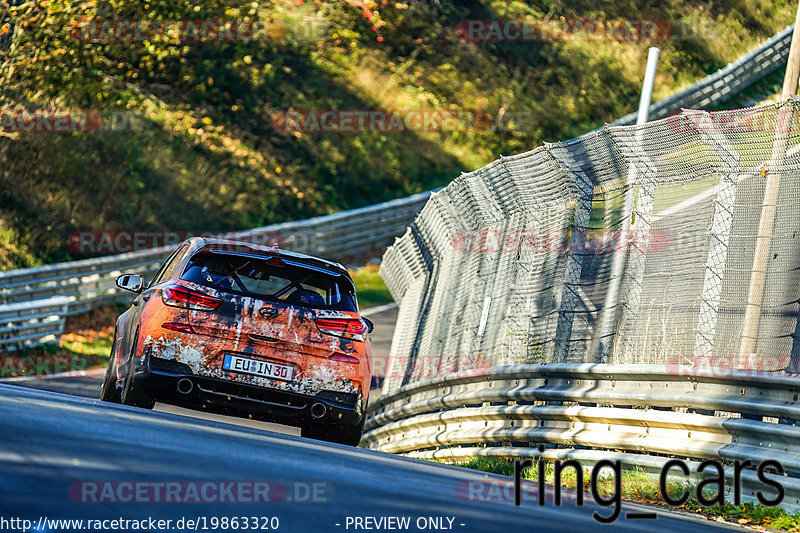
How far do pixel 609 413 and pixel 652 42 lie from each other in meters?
37.3

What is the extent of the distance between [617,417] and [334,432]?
2292mm

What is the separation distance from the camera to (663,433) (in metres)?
9.27

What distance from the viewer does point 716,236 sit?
9.88 metres

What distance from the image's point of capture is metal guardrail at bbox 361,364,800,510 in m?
8.33

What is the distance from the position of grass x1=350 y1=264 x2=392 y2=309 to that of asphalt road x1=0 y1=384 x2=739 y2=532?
18046mm

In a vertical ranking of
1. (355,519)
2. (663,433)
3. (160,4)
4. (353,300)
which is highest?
(160,4)

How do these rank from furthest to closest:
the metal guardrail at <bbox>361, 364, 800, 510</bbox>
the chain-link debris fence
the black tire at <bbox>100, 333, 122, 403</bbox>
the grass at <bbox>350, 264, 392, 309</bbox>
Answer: the grass at <bbox>350, 264, 392, 309</bbox> < the black tire at <bbox>100, 333, 122, 403</bbox> < the chain-link debris fence < the metal guardrail at <bbox>361, 364, 800, 510</bbox>

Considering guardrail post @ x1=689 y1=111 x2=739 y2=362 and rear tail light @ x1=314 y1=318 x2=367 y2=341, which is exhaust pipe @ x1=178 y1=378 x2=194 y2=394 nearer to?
rear tail light @ x1=314 y1=318 x2=367 y2=341

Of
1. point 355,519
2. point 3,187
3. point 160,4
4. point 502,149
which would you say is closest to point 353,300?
point 355,519

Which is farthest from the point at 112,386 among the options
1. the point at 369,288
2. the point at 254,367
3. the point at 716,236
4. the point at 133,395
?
the point at 369,288

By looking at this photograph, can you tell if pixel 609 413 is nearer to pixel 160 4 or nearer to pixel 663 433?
pixel 663 433
